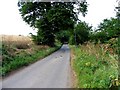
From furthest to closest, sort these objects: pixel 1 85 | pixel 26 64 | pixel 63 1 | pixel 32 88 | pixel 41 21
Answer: pixel 63 1
pixel 41 21
pixel 26 64
pixel 1 85
pixel 32 88

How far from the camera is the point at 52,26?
52.7m

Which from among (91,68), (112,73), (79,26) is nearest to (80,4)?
(79,26)

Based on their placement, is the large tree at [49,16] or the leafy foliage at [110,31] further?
the large tree at [49,16]

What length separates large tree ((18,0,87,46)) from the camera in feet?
170

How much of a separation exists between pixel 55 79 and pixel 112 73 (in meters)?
5.42

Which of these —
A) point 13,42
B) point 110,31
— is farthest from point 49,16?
point 110,31

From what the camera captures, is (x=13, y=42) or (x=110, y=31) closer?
(x=110, y=31)

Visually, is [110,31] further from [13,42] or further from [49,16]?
[49,16]

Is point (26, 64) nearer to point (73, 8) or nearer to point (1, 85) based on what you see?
point (1, 85)

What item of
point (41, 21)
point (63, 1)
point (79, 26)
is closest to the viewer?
point (41, 21)

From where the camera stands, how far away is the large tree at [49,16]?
170ft

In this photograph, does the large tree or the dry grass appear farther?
the large tree

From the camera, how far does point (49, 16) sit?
51375mm

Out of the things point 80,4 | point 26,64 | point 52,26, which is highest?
point 80,4
